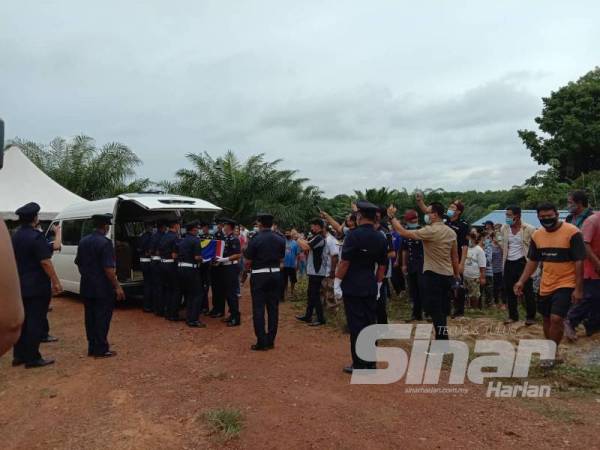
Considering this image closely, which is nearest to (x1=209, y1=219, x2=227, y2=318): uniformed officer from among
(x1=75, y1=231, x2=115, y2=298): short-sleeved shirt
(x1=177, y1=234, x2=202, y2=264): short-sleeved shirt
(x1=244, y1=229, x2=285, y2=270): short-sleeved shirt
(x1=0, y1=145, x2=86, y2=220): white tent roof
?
(x1=177, y1=234, x2=202, y2=264): short-sleeved shirt

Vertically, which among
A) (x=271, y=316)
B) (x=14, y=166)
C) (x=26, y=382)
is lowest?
(x=26, y=382)

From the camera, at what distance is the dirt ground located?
353 centimetres

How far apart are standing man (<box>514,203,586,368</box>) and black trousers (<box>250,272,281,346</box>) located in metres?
3.15

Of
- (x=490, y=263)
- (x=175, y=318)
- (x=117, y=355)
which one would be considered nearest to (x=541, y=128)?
(x=490, y=263)

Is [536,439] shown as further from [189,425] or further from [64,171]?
[64,171]

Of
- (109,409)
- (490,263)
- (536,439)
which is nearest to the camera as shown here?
(536,439)

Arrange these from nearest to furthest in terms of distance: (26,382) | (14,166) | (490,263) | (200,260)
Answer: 1. (26,382)
2. (200,260)
3. (490,263)
4. (14,166)

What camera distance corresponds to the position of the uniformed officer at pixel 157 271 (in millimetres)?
8172

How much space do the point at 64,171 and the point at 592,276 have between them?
1923 centimetres

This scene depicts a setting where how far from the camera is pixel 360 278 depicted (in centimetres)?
498

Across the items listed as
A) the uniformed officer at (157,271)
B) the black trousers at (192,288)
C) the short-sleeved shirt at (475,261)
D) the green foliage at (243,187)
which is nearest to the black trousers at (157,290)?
the uniformed officer at (157,271)

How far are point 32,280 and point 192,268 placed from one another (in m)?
2.40

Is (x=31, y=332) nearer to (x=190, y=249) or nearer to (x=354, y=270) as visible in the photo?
(x=190, y=249)

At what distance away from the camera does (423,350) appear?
5.79 m
